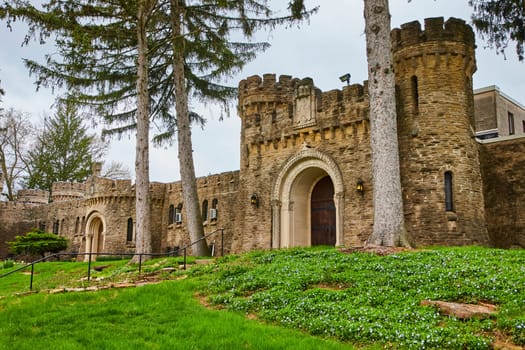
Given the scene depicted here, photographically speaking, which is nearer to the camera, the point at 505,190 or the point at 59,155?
the point at 505,190

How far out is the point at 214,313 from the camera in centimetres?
872

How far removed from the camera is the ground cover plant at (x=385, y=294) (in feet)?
22.6

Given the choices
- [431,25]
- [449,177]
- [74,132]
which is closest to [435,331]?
[449,177]

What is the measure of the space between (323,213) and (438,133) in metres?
5.33

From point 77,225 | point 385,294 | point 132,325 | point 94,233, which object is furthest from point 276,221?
point 77,225

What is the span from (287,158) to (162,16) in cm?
692

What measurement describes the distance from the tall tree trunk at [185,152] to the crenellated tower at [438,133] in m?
7.25

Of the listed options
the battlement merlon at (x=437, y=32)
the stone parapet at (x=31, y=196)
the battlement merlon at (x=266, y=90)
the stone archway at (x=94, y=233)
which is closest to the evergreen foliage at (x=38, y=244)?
the stone archway at (x=94, y=233)

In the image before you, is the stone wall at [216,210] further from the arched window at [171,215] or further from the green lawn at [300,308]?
the green lawn at [300,308]

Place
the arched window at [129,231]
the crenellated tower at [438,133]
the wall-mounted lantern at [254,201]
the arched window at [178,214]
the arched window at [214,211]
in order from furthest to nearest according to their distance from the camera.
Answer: the arched window at [129,231], the arched window at [178,214], the arched window at [214,211], the wall-mounted lantern at [254,201], the crenellated tower at [438,133]

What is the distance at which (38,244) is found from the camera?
92.8ft

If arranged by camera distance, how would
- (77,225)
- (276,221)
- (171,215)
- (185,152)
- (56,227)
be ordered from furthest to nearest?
1. (56,227)
2. (77,225)
3. (171,215)
4. (276,221)
5. (185,152)

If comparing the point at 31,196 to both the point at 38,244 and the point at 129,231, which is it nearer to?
the point at 129,231

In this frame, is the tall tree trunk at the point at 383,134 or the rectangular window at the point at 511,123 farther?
the rectangular window at the point at 511,123
